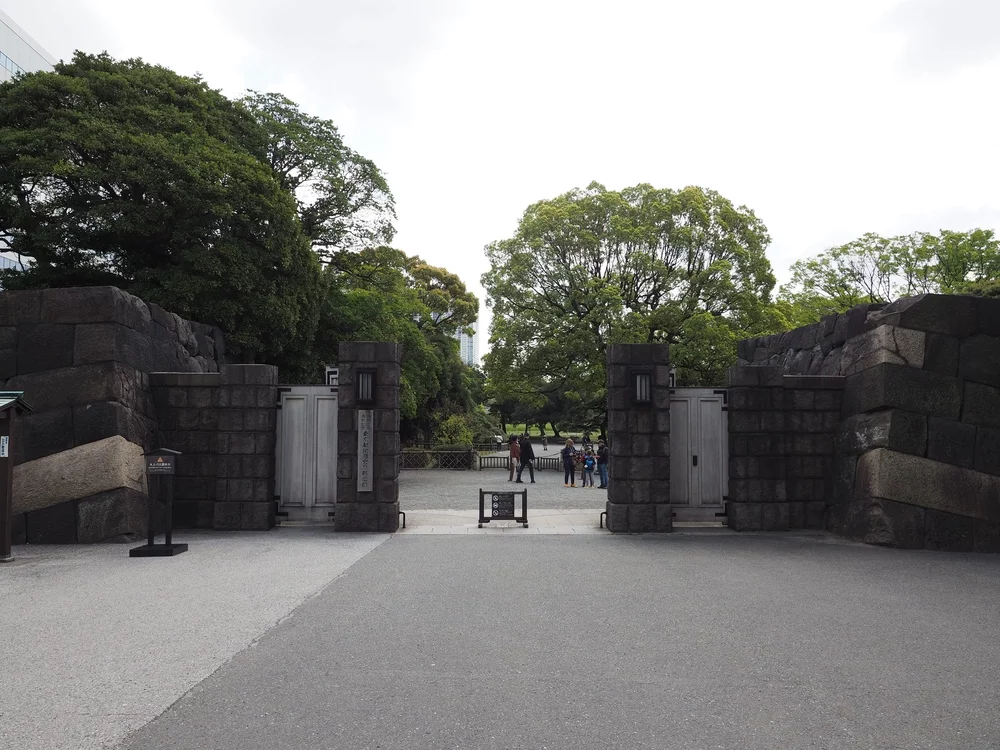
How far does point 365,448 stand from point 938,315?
30.6 feet

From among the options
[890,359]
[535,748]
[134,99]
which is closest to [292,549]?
[535,748]

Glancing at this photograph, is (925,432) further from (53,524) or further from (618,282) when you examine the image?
(618,282)

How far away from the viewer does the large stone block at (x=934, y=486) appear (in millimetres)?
9484

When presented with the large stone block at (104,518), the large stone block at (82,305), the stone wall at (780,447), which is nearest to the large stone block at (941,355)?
the stone wall at (780,447)

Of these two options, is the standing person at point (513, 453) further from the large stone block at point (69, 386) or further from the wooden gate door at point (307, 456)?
the large stone block at point (69, 386)

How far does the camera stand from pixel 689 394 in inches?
435

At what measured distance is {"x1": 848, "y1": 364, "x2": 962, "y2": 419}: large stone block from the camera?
9.80 meters

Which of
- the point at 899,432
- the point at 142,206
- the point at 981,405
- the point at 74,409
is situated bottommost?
the point at 899,432

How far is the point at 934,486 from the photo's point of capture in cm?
952

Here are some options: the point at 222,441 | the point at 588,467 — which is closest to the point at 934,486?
the point at 222,441

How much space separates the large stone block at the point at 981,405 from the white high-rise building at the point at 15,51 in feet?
171

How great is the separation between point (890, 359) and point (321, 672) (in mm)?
9432

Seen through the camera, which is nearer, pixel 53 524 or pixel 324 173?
pixel 53 524

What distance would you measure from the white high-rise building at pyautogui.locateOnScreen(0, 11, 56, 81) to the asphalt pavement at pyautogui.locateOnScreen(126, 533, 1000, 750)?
50487 millimetres
